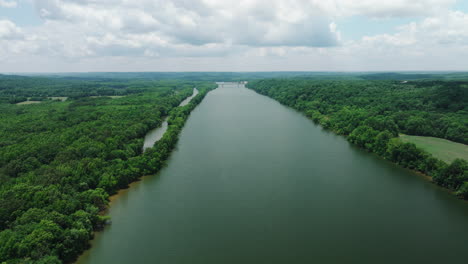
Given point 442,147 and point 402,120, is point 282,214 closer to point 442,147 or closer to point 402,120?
point 442,147

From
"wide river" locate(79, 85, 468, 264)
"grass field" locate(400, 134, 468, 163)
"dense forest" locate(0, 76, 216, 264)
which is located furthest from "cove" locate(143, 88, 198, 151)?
"grass field" locate(400, 134, 468, 163)

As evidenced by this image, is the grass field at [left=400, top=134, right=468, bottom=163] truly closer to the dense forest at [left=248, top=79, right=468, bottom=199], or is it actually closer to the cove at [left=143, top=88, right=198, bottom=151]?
Answer: the dense forest at [left=248, top=79, right=468, bottom=199]

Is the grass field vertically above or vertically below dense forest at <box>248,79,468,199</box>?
below

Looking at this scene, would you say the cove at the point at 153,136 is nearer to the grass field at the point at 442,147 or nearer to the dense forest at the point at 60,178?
the dense forest at the point at 60,178

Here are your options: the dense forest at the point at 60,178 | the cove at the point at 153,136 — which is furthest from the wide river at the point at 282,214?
the cove at the point at 153,136

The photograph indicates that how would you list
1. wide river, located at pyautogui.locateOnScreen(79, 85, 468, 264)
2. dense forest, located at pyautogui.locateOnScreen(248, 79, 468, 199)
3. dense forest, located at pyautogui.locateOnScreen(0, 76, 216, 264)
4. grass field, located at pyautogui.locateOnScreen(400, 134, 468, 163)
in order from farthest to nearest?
grass field, located at pyautogui.locateOnScreen(400, 134, 468, 163) < dense forest, located at pyautogui.locateOnScreen(248, 79, 468, 199) < wide river, located at pyautogui.locateOnScreen(79, 85, 468, 264) < dense forest, located at pyautogui.locateOnScreen(0, 76, 216, 264)

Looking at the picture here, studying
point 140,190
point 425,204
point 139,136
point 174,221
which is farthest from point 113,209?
point 425,204

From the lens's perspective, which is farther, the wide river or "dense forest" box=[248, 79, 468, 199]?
"dense forest" box=[248, 79, 468, 199]
